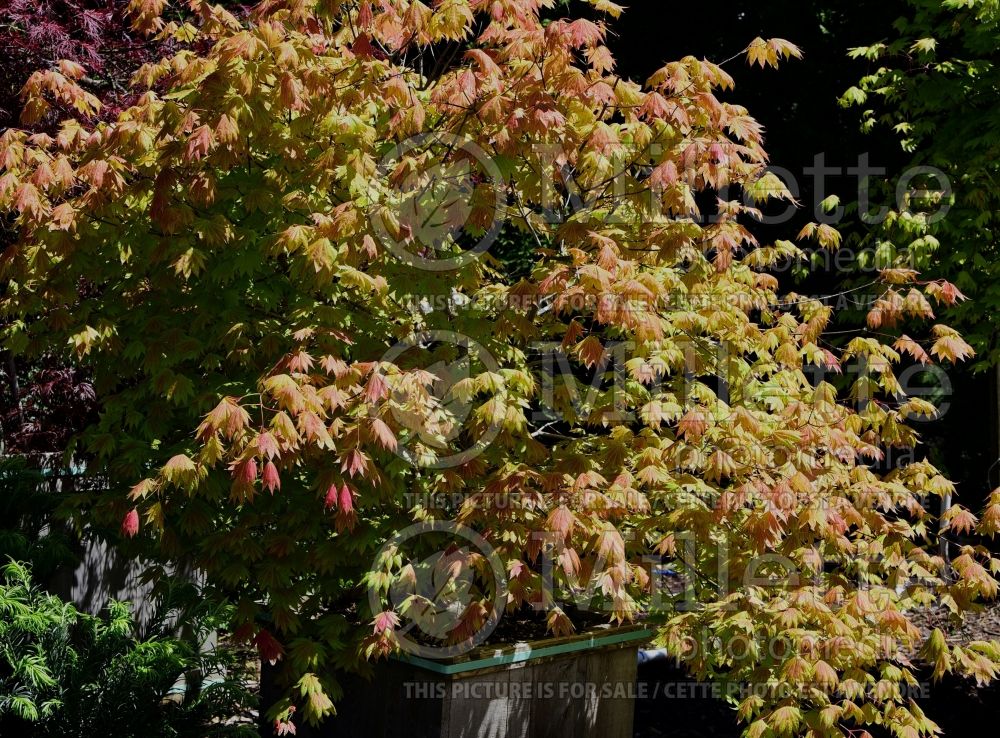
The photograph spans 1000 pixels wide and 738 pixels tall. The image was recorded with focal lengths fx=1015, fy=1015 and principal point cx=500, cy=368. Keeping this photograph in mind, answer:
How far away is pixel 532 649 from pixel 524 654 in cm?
5

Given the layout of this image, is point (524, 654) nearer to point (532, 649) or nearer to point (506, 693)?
point (532, 649)

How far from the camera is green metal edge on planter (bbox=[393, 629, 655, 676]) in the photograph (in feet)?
13.4

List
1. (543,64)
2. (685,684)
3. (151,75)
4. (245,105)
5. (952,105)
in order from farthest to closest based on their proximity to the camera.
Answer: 1. (952,105)
2. (685,684)
3. (151,75)
4. (543,64)
5. (245,105)

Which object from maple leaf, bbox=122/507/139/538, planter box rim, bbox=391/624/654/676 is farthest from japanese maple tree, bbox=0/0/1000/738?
planter box rim, bbox=391/624/654/676

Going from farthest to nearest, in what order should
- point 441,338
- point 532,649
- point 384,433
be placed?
1. point 532,649
2. point 441,338
3. point 384,433

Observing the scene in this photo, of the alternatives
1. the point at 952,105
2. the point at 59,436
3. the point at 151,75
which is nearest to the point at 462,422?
the point at 151,75

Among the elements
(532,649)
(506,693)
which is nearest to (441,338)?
(532,649)

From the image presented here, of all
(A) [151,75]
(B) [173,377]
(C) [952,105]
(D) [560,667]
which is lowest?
(D) [560,667]

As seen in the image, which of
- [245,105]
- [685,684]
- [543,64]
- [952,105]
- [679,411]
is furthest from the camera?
[952,105]

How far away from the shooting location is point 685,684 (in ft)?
21.5

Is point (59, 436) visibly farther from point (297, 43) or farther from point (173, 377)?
point (297, 43)

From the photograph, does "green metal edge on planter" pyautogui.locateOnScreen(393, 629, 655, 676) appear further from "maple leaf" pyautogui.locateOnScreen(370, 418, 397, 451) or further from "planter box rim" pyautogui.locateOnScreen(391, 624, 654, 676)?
"maple leaf" pyautogui.locateOnScreen(370, 418, 397, 451)

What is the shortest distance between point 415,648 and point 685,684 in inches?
118

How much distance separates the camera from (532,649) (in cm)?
433
